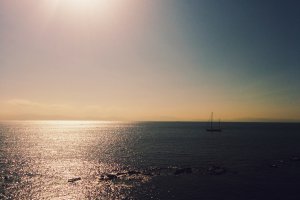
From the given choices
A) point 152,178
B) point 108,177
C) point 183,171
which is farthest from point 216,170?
point 108,177

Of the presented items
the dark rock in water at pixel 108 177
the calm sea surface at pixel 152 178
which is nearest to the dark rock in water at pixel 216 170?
the calm sea surface at pixel 152 178

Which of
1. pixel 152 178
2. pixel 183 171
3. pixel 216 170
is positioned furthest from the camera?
pixel 216 170

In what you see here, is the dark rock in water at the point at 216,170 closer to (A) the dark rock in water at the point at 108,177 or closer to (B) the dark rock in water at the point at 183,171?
(B) the dark rock in water at the point at 183,171

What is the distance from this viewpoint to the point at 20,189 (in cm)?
5781

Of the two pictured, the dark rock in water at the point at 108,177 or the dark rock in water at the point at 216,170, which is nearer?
the dark rock in water at the point at 108,177

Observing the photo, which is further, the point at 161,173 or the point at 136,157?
the point at 136,157

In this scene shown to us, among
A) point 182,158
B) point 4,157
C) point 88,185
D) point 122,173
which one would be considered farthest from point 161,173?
point 4,157

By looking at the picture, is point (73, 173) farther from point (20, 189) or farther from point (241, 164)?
point (241, 164)

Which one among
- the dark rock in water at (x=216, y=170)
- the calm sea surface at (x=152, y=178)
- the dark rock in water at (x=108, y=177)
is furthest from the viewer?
the dark rock in water at (x=216, y=170)

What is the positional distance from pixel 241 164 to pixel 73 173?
45.5 metres

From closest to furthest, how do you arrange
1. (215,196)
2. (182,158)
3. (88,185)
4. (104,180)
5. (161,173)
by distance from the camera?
(215,196) < (88,185) < (104,180) < (161,173) < (182,158)

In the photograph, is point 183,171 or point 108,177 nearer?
point 108,177

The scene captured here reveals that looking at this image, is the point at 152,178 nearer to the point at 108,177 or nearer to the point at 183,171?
the point at 108,177

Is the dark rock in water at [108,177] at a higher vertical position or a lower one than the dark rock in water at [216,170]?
lower
